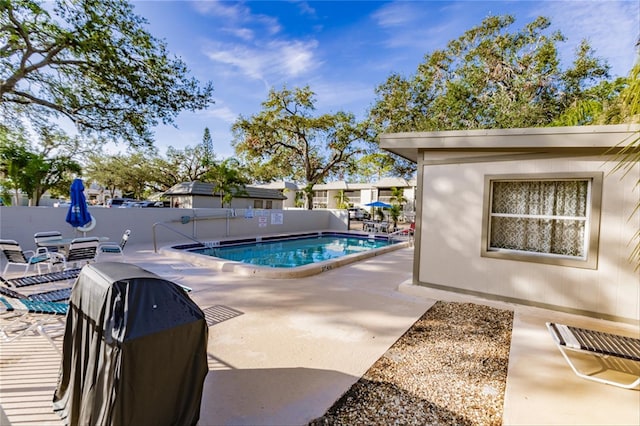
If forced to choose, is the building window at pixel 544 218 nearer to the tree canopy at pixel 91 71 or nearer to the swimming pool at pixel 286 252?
the swimming pool at pixel 286 252

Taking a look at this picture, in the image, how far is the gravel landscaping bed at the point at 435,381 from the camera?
2316 millimetres

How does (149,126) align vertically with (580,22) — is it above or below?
below

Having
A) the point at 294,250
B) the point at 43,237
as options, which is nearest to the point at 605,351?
the point at 43,237

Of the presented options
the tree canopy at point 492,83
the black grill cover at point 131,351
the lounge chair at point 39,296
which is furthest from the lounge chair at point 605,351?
the tree canopy at point 492,83

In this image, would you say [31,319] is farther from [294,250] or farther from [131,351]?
[294,250]

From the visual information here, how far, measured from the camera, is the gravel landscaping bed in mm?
2316

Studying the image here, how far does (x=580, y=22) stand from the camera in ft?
45.0

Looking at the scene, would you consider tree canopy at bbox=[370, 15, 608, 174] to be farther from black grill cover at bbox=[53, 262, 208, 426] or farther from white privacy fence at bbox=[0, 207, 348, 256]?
black grill cover at bbox=[53, 262, 208, 426]

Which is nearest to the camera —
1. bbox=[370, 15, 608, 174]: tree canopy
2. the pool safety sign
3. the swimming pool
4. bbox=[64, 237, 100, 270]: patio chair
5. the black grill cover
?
the black grill cover

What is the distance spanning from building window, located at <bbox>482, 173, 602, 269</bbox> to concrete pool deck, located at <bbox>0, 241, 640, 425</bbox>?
36.6 inches

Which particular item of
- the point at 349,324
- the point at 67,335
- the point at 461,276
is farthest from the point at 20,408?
the point at 461,276

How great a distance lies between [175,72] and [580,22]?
1813cm

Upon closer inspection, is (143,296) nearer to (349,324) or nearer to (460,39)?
(349,324)

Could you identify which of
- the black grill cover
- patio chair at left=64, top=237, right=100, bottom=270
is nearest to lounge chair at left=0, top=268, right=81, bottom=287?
patio chair at left=64, top=237, right=100, bottom=270
